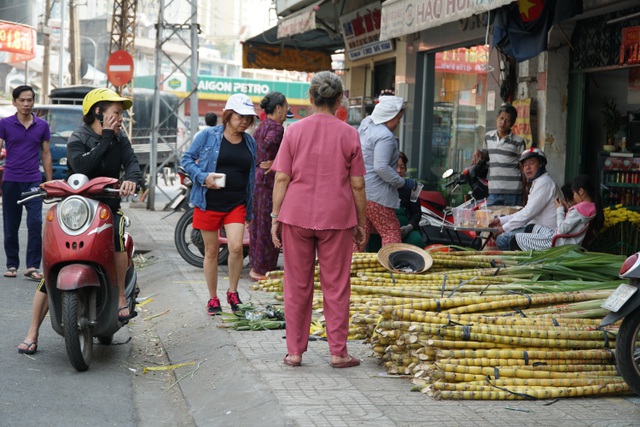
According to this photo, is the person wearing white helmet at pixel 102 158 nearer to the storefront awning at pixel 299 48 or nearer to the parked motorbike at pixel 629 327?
the parked motorbike at pixel 629 327

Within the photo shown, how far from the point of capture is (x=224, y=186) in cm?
767

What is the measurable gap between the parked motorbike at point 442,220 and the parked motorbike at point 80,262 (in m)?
4.82

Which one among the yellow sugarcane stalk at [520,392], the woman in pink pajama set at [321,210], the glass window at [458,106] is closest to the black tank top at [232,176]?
the woman in pink pajama set at [321,210]

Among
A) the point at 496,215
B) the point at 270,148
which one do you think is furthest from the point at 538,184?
the point at 270,148

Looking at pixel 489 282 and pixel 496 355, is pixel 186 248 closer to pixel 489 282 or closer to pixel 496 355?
pixel 489 282

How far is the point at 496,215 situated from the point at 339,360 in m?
3.91

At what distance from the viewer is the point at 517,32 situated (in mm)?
9500

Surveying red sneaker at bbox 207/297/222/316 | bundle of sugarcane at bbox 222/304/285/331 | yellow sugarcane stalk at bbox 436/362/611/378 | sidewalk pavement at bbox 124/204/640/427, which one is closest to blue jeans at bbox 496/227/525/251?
bundle of sugarcane at bbox 222/304/285/331

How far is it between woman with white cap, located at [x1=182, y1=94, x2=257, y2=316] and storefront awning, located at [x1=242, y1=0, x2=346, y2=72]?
9962 mm

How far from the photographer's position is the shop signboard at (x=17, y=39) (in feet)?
105

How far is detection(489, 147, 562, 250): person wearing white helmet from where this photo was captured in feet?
29.8

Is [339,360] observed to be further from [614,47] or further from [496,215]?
[614,47]

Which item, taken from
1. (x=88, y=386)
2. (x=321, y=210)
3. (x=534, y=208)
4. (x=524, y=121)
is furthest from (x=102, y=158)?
(x=524, y=121)

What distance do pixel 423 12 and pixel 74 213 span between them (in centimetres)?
467
